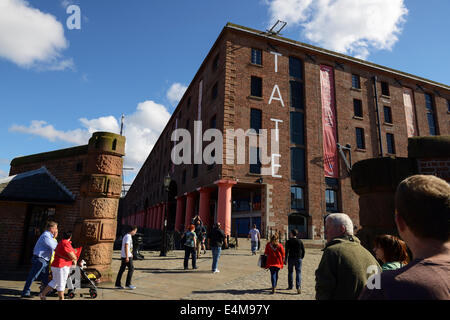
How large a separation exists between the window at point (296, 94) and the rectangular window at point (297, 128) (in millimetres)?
870

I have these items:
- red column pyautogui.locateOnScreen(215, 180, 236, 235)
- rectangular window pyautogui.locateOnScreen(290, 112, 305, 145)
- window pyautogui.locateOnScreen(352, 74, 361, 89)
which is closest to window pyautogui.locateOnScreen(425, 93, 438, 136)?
window pyautogui.locateOnScreen(352, 74, 361, 89)

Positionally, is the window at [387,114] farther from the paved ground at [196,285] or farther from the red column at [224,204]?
the paved ground at [196,285]

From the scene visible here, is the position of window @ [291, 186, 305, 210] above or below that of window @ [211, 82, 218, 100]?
below

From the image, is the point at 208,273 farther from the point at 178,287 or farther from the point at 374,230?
the point at 374,230

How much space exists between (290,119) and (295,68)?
5207mm

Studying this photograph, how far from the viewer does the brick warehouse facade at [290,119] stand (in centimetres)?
2116

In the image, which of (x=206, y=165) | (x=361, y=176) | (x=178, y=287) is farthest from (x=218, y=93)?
(x=361, y=176)

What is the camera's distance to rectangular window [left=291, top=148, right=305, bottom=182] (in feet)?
73.4

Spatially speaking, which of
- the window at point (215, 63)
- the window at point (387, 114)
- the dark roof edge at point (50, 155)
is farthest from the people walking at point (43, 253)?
the window at point (387, 114)

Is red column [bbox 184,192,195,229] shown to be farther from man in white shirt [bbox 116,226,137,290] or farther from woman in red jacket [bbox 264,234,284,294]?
woman in red jacket [bbox 264,234,284,294]

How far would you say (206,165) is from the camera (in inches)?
904

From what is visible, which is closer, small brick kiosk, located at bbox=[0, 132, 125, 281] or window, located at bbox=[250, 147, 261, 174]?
small brick kiosk, located at bbox=[0, 132, 125, 281]

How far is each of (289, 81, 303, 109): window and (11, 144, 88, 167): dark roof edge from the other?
59.9 ft
